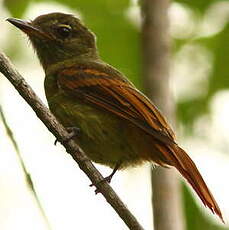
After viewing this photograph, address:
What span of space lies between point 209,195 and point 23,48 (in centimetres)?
334

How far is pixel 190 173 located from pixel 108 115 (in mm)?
780

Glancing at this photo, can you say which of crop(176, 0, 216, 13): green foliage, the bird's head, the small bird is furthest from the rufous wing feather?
crop(176, 0, 216, 13): green foliage

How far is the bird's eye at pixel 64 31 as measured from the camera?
6026mm

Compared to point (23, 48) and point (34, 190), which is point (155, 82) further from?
point (23, 48)

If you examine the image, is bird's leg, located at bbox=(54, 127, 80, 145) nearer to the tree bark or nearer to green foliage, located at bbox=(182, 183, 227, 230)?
the tree bark

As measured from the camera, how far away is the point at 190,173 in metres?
4.73

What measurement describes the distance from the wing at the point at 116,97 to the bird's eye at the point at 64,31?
50 centimetres

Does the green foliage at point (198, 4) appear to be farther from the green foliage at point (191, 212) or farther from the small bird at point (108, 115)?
the green foliage at point (191, 212)

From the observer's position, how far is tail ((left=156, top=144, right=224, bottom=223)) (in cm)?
464

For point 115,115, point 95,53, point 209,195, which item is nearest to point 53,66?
point 95,53

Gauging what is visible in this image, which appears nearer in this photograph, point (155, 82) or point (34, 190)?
point (34, 190)

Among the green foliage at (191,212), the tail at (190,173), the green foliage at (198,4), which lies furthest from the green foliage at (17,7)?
the tail at (190,173)

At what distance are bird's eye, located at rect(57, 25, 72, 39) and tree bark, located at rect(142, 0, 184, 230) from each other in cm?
107

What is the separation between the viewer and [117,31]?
250 inches
